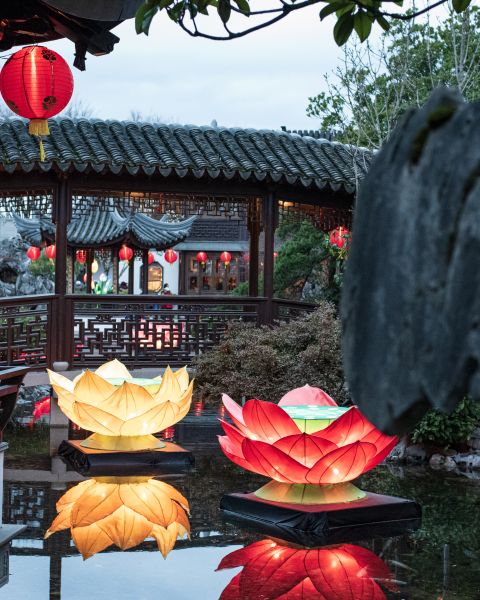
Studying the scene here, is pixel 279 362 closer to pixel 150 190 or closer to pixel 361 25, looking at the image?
pixel 150 190

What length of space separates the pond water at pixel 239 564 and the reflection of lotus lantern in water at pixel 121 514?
2.4 inches

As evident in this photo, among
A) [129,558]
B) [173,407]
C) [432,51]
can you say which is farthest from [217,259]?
[129,558]

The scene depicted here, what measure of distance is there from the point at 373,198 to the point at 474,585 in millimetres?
3630

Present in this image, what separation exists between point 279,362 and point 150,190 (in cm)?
314

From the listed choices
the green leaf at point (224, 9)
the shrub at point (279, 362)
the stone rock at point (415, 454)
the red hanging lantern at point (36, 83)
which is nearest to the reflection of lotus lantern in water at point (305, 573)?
the green leaf at point (224, 9)

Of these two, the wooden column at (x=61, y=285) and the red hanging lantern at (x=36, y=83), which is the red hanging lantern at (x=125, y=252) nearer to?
the wooden column at (x=61, y=285)

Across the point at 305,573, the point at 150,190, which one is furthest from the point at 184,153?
the point at 305,573

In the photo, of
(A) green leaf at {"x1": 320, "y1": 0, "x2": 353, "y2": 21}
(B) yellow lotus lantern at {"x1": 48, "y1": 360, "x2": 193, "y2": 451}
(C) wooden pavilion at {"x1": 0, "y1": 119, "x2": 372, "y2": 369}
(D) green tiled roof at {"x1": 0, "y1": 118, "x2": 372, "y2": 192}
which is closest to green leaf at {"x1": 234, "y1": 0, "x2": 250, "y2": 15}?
(A) green leaf at {"x1": 320, "y1": 0, "x2": 353, "y2": 21}

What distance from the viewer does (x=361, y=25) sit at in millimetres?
2359

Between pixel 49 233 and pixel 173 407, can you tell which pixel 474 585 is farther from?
pixel 49 233

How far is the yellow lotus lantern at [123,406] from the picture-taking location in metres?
6.91

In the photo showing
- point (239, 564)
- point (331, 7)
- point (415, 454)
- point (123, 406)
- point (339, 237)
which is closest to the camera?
point (331, 7)

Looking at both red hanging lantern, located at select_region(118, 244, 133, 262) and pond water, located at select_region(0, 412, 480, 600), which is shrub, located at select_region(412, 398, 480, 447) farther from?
red hanging lantern, located at select_region(118, 244, 133, 262)

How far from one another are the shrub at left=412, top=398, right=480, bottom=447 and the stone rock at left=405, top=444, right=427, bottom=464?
134mm
